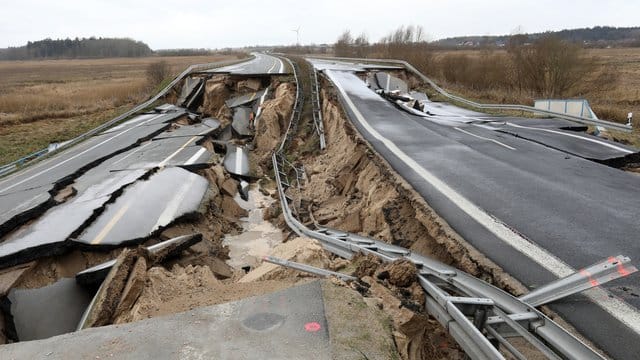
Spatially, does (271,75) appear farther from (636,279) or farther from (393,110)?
(636,279)

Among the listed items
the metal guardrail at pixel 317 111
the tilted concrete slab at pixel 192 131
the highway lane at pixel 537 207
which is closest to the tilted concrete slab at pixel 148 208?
the highway lane at pixel 537 207

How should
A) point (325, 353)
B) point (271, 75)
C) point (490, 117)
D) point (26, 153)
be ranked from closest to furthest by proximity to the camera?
1. point (325, 353)
2. point (490, 117)
3. point (26, 153)
4. point (271, 75)

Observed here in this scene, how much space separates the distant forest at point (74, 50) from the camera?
15021 centimetres

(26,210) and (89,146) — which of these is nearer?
(26,210)

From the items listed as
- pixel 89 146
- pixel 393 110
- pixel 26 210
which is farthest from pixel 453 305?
pixel 89 146

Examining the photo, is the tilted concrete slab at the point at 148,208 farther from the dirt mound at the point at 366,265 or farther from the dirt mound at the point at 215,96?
the dirt mound at the point at 215,96

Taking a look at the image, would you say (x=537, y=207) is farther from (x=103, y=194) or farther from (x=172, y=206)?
(x=103, y=194)

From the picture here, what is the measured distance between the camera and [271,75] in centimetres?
2223

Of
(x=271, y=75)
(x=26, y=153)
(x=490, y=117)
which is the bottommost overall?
(x=26, y=153)

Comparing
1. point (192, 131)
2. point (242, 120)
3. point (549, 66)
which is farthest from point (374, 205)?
point (549, 66)

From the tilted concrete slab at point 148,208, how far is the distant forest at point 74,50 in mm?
161136

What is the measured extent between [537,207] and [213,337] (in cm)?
512

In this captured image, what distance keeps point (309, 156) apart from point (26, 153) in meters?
11.7

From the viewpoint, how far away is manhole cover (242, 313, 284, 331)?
348 cm
